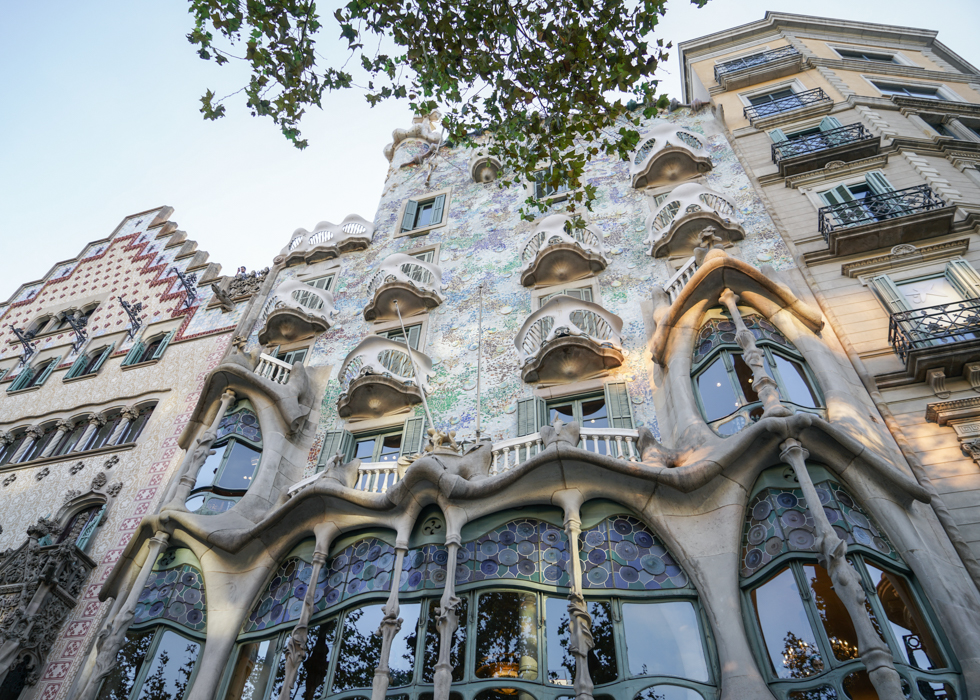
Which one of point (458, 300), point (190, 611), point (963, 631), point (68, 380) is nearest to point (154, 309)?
point (68, 380)

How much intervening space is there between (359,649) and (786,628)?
5824 mm

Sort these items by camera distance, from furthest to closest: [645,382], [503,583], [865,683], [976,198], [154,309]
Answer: [154,309] → [976,198] → [645,382] → [503,583] → [865,683]

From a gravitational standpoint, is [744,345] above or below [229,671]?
above

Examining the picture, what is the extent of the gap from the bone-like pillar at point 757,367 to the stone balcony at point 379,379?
639cm

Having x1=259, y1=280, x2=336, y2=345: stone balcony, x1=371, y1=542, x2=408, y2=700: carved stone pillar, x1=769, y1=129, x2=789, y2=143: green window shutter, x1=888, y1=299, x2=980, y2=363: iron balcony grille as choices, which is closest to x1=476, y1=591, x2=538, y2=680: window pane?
x1=371, y1=542, x2=408, y2=700: carved stone pillar

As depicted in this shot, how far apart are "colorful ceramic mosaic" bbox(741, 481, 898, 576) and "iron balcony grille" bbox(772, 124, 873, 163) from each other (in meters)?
10.3

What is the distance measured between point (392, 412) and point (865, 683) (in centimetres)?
990

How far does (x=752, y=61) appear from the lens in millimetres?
22719

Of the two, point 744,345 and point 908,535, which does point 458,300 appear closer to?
point 744,345

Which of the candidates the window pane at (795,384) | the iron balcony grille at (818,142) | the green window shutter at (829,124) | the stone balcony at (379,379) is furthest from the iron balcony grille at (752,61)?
the stone balcony at (379,379)

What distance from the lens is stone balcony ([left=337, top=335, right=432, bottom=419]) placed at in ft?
48.6

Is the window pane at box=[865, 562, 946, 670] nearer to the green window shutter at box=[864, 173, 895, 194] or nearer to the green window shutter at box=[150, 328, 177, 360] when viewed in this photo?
the green window shutter at box=[864, 173, 895, 194]

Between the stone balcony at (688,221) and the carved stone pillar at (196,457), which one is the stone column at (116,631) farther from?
the stone balcony at (688,221)

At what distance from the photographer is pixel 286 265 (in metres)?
22.0
